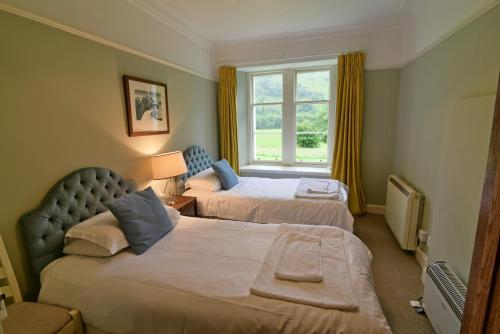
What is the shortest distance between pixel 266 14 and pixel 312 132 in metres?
2.05

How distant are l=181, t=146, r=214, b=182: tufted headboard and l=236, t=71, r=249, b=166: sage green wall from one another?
85cm

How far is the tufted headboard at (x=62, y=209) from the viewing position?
1.58 m

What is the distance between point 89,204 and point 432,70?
335 cm

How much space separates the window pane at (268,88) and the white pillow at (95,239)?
3.46 meters

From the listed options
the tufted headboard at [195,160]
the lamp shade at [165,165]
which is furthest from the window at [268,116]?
the lamp shade at [165,165]

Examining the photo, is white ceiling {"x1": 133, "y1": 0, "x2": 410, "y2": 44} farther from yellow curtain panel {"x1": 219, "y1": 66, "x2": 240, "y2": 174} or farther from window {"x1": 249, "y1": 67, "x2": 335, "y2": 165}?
window {"x1": 249, "y1": 67, "x2": 335, "y2": 165}

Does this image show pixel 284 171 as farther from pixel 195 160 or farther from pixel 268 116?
pixel 195 160

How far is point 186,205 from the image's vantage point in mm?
2717

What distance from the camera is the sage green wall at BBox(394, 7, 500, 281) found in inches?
59.9

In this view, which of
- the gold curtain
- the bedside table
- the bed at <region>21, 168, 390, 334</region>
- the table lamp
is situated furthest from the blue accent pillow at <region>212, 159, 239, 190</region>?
the gold curtain

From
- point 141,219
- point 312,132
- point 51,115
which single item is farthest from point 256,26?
point 141,219

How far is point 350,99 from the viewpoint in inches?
140

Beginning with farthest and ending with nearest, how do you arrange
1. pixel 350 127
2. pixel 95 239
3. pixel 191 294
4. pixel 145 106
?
pixel 350 127, pixel 145 106, pixel 95 239, pixel 191 294

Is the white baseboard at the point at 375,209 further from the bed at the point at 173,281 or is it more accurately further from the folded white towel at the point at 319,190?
the bed at the point at 173,281
